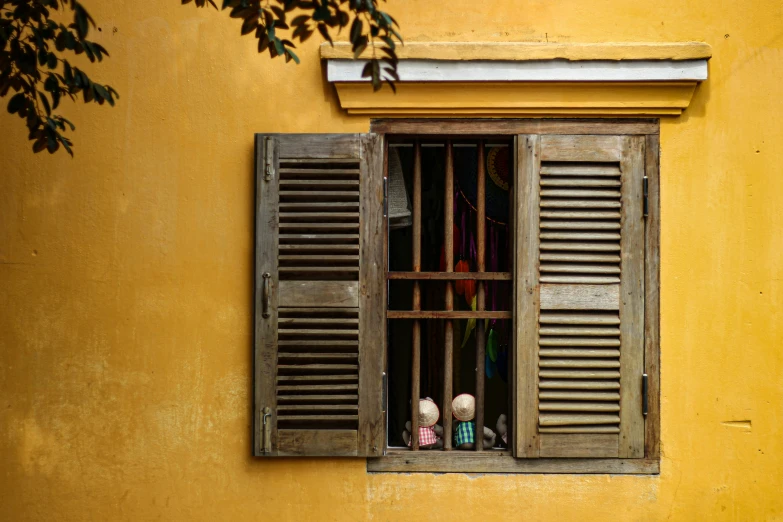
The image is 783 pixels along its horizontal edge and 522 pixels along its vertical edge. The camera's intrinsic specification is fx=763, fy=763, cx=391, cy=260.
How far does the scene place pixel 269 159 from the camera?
A: 142 inches

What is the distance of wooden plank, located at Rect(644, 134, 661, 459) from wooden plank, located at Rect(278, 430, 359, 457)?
140 cm

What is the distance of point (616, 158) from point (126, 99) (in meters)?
2.38

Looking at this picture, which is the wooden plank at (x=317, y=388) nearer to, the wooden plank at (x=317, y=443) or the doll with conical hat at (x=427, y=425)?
the wooden plank at (x=317, y=443)

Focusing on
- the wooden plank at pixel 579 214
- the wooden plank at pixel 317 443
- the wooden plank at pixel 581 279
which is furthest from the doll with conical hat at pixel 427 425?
the wooden plank at pixel 579 214

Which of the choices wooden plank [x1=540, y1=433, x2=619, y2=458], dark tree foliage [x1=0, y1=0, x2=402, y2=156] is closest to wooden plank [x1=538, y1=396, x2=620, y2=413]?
wooden plank [x1=540, y1=433, x2=619, y2=458]

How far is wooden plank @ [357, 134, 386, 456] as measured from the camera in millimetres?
3615

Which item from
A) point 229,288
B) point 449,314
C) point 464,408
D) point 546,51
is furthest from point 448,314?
point 546,51

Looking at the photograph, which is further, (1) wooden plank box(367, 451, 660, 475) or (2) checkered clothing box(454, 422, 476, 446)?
(2) checkered clothing box(454, 422, 476, 446)

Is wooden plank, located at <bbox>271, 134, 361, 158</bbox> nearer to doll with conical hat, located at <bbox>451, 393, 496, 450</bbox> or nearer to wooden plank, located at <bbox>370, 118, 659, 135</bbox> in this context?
wooden plank, located at <bbox>370, 118, 659, 135</bbox>

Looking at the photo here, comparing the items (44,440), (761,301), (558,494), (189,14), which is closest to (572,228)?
(761,301)

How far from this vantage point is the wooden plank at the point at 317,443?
361 centimetres

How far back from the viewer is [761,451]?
Answer: 142 inches

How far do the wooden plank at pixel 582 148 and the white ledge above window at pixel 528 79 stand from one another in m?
0.13

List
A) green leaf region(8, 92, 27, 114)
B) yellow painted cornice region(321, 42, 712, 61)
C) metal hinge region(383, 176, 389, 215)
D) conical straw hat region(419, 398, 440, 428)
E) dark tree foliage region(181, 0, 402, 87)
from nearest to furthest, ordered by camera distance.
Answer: dark tree foliage region(181, 0, 402, 87) < green leaf region(8, 92, 27, 114) < yellow painted cornice region(321, 42, 712, 61) < metal hinge region(383, 176, 389, 215) < conical straw hat region(419, 398, 440, 428)
